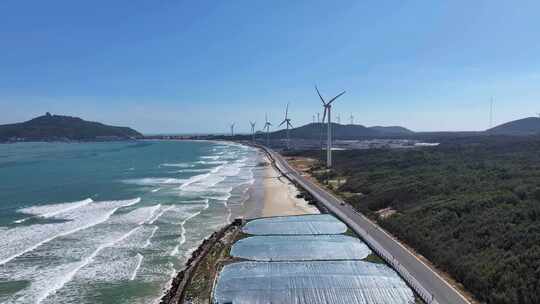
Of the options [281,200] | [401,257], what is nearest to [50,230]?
[281,200]

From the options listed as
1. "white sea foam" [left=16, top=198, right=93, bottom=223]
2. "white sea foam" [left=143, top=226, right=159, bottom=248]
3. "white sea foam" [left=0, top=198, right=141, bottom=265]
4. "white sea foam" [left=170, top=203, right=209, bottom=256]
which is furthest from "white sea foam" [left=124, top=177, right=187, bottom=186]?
"white sea foam" [left=143, top=226, right=159, bottom=248]

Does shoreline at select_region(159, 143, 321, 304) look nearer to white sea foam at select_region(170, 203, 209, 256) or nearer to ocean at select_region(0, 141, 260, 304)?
ocean at select_region(0, 141, 260, 304)

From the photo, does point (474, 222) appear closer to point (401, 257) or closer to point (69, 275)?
point (401, 257)

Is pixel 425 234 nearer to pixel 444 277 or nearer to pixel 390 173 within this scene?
pixel 444 277

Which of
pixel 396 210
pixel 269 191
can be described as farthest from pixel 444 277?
pixel 269 191

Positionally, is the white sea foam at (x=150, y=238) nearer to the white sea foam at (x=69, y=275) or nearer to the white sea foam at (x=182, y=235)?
the white sea foam at (x=182, y=235)

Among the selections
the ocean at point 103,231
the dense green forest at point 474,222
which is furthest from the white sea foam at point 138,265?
the dense green forest at point 474,222
